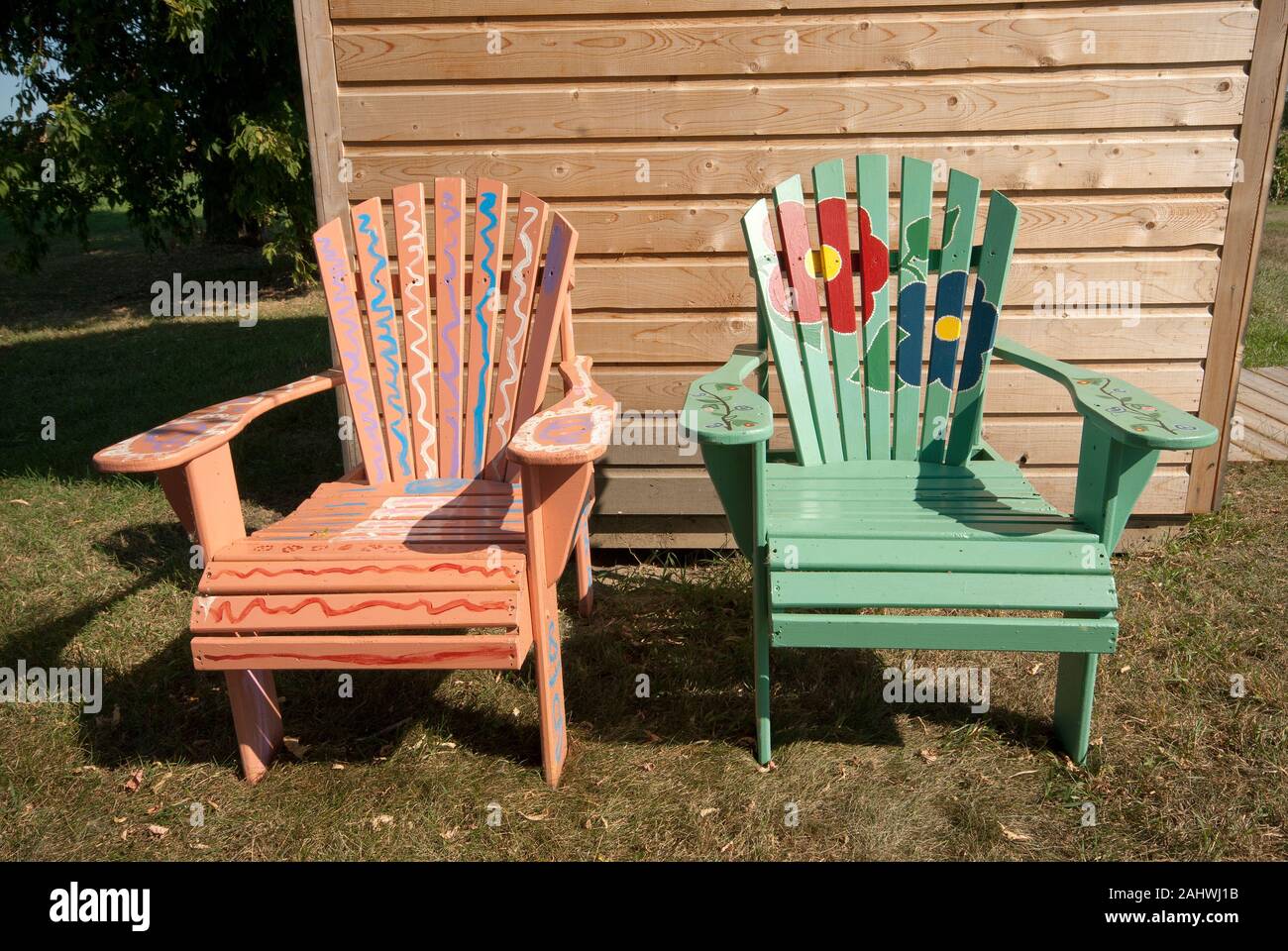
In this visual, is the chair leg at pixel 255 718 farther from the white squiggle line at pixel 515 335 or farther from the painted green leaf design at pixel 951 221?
the painted green leaf design at pixel 951 221

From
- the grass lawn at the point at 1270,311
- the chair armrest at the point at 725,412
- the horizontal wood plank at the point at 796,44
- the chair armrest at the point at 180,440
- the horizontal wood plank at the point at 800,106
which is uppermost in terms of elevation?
the horizontal wood plank at the point at 796,44

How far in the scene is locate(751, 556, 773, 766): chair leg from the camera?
201cm

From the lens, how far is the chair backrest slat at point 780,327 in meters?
2.35

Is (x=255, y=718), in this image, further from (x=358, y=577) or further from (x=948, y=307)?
(x=948, y=307)

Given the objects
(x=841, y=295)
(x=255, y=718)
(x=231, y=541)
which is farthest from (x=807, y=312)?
(x=255, y=718)

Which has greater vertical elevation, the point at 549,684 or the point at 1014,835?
the point at 549,684

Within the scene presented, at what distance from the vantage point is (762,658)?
205 centimetres

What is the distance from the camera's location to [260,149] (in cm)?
666

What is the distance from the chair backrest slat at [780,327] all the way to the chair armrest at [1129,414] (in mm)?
598

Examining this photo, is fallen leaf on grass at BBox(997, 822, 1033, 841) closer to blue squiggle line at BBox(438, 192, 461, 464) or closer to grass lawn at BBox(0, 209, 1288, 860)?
grass lawn at BBox(0, 209, 1288, 860)

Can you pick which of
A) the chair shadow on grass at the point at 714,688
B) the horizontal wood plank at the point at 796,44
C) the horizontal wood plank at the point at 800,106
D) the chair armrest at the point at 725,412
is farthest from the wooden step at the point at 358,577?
the horizontal wood plank at the point at 796,44

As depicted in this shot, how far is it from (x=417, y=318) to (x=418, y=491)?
55 centimetres

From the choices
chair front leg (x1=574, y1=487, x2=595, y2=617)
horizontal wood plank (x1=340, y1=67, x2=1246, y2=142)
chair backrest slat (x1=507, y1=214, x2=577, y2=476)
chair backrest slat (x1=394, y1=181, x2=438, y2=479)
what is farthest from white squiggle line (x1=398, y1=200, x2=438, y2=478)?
chair front leg (x1=574, y1=487, x2=595, y2=617)
